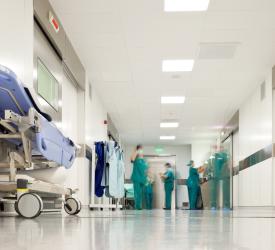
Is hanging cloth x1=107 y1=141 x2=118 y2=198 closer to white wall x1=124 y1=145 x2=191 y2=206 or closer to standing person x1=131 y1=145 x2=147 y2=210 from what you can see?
standing person x1=131 y1=145 x2=147 y2=210

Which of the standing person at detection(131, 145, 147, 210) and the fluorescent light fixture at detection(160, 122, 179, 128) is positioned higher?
the fluorescent light fixture at detection(160, 122, 179, 128)

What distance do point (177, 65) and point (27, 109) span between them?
5.13 m

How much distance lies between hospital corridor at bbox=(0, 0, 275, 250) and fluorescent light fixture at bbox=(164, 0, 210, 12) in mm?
25

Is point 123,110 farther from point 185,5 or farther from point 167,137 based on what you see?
point 185,5

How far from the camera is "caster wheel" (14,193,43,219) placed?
293cm

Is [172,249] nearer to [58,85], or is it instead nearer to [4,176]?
[4,176]

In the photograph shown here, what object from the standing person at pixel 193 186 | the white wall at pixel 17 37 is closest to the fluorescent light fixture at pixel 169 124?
the standing person at pixel 193 186

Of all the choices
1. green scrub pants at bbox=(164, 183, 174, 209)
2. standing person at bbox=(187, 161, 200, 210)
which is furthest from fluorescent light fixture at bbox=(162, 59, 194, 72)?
green scrub pants at bbox=(164, 183, 174, 209)

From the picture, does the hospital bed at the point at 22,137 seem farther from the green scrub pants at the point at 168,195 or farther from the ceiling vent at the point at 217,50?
the green scrub pants at the point at 168,195

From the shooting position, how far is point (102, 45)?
670 cm

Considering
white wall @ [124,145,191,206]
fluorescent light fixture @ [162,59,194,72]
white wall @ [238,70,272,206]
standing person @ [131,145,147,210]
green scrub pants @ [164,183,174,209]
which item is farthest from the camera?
white wall @ [124,145,191,206]

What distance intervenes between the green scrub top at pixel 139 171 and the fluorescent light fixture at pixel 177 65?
226cm

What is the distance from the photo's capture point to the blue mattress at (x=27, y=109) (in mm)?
2757

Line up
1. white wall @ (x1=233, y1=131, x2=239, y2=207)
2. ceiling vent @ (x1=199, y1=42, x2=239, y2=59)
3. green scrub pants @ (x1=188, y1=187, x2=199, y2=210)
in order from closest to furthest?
ceiling vent @ (x1=199, y1=42, x2=239, y2=59)
white wall @ (x1=233, y1=131, x2=239, y2=207)
green scrub pants @ (x1=188, y1=187, x2=199, y2=210)
